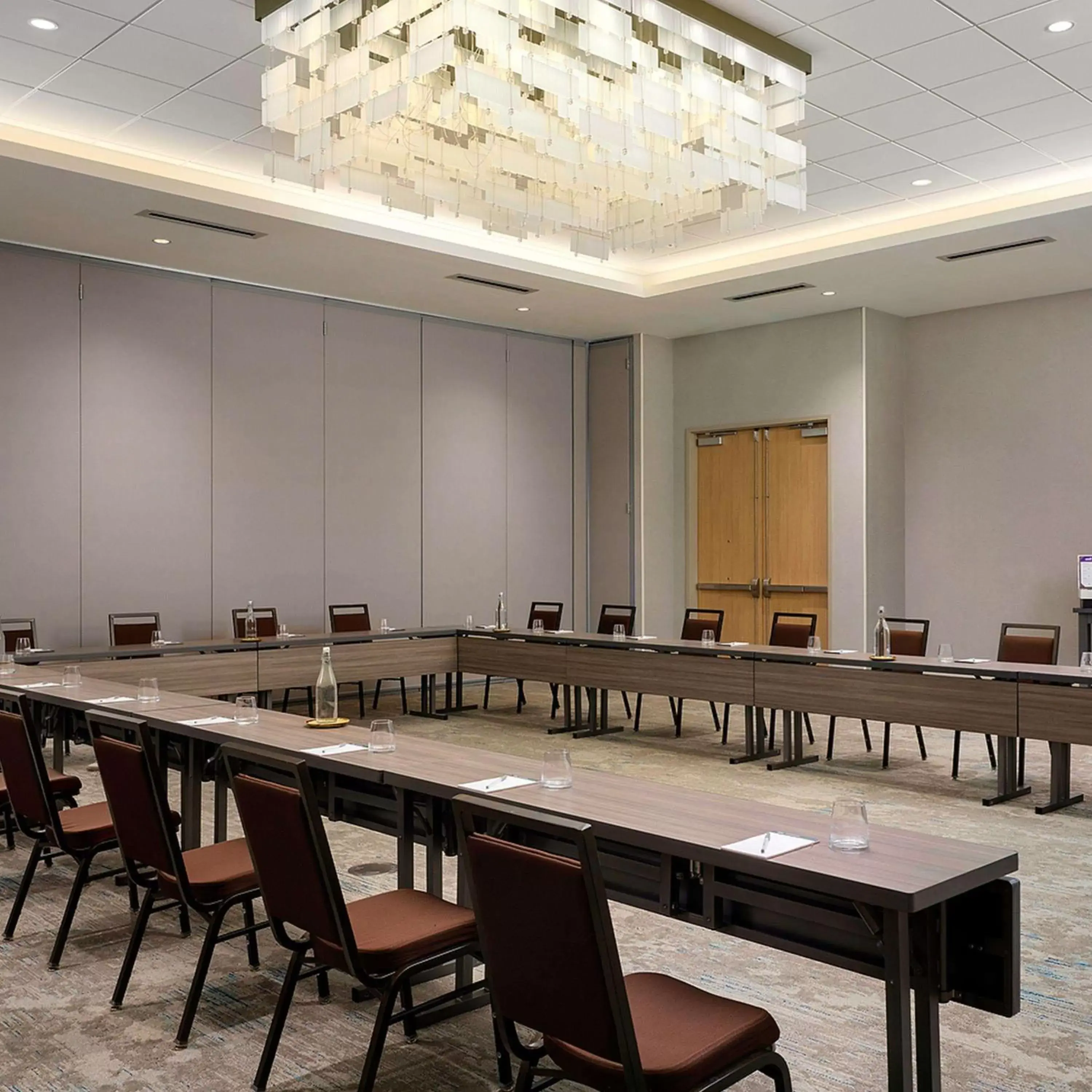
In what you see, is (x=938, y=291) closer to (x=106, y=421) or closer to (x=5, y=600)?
(x=106, y=421)

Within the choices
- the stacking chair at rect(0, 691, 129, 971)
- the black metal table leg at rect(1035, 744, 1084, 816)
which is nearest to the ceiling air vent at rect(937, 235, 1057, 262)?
the black metal table leg at rect(1035, 744, 1084, 816)

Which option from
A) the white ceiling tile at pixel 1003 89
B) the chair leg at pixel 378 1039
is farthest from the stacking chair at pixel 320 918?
the white ceiling tile at pixel 1003 89

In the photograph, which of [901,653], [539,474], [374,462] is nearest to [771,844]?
[901,653]

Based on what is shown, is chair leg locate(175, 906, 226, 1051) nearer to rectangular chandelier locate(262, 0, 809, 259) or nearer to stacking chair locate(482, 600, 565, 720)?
rectangular chandelier locate(262, 0, 809, 259)

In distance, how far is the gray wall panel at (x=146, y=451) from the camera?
8391mm

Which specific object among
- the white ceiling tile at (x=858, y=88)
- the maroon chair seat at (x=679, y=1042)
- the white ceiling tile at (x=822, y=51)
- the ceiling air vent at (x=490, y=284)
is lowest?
the maroon chair seat at (x=679, y=1042)

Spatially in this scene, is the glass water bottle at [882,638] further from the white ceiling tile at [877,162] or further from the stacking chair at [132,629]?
the stacking chair at [132,629]

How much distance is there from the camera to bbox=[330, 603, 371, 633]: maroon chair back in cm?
884

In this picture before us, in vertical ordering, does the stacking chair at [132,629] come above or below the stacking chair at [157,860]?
above

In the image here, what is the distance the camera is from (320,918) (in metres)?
2.50

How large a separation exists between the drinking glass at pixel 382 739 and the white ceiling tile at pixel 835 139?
447 centimetres

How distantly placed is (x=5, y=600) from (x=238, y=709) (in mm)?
4621

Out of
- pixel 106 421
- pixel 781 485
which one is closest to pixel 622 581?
pixel 781 485

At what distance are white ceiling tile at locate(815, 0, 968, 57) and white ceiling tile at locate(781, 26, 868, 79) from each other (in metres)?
0.04
